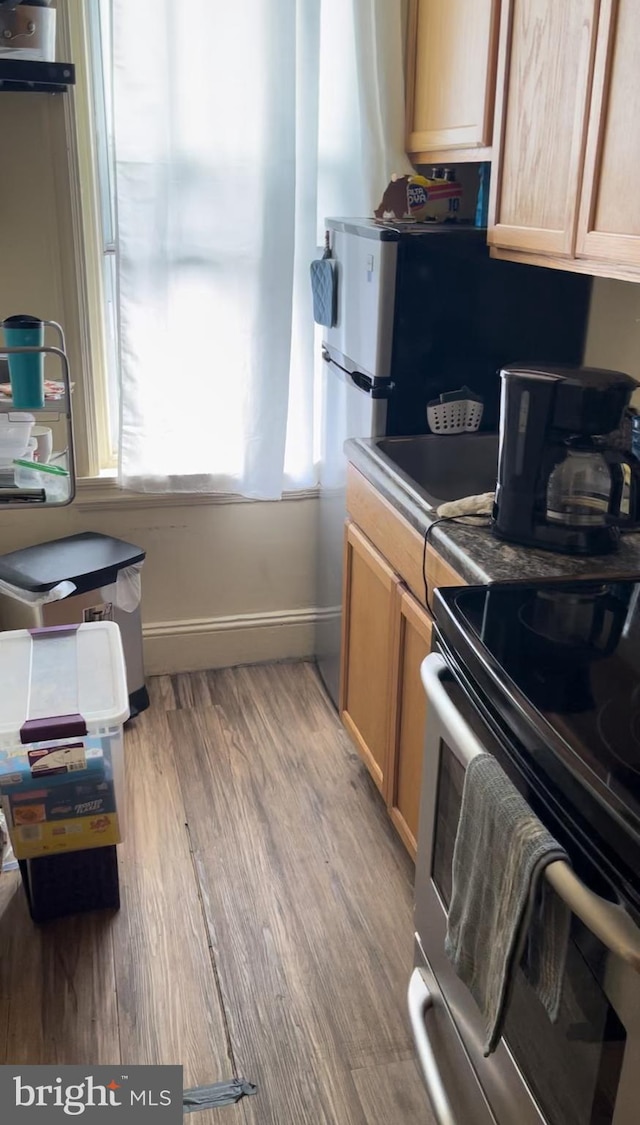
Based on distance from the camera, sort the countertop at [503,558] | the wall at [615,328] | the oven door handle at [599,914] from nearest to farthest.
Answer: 1. the oven door handle at [599,914]
2. the countertop at [503,558]
3. the wall at [615,328]

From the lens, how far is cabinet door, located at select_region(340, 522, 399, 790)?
6.84 ft

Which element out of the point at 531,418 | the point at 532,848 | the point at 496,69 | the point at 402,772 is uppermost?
the point at 496,69

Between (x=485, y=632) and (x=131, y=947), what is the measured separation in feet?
3.61

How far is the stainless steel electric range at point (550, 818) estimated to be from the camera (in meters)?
0.92

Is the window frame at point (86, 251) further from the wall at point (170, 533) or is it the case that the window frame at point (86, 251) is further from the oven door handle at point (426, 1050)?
the oven door handle at point (426, 1050)

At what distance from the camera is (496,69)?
1.97 meters

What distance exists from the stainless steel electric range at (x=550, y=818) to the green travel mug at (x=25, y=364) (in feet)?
3.12

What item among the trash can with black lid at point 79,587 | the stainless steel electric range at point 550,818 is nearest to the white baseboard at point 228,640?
the trash can with black lid at point 79,587

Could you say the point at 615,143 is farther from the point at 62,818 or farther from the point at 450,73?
the point at 62,818

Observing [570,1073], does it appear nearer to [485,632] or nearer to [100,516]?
[485,632]

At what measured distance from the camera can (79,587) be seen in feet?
8.02

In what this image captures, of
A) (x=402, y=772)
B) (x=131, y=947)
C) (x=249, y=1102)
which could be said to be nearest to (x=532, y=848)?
(x=249, y=1102)

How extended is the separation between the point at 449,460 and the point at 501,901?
134 centimetres

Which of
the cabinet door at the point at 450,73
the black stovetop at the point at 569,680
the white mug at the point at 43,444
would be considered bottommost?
the black stovetop at the point at 569,680
